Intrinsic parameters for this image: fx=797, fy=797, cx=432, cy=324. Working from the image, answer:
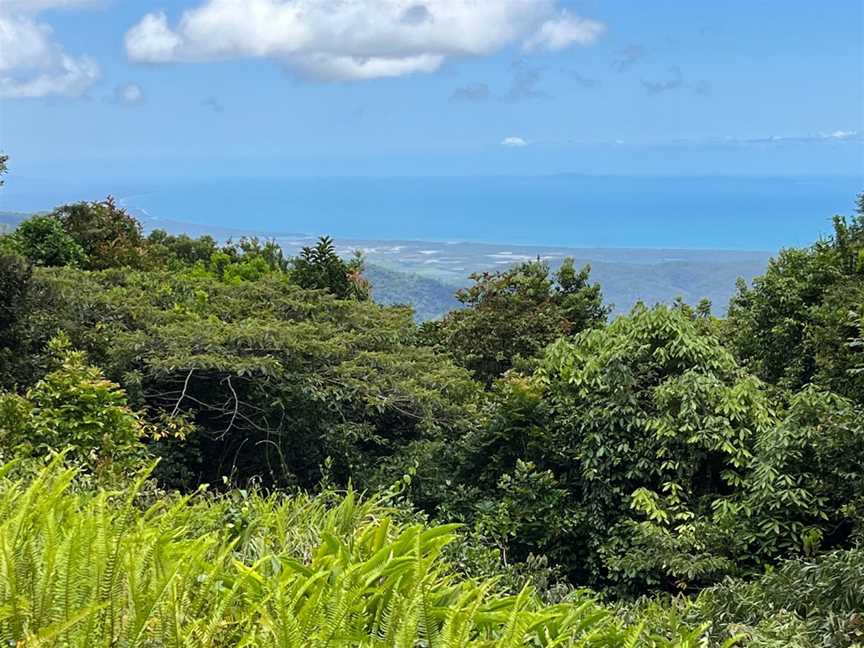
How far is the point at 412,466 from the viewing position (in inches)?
312

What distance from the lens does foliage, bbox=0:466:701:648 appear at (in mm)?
1757

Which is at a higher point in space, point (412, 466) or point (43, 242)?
point (43, 242)

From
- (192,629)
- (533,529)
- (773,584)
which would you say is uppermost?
(192,629)

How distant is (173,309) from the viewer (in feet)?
31.4

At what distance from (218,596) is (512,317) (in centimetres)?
1369

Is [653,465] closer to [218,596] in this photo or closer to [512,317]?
[218,596]

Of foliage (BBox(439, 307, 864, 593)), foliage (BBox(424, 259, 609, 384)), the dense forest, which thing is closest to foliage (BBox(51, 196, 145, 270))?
the dense forest

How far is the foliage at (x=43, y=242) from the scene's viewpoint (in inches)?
582

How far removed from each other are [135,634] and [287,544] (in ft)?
4.09

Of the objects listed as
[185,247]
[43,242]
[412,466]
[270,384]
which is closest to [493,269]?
[185,247]

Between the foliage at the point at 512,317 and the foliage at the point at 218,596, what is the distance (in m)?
12.0

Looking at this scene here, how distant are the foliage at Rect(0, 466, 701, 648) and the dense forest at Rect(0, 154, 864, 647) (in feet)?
0.03

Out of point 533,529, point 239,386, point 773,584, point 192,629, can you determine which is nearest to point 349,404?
point 239,386

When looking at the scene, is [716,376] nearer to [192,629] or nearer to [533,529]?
[533,529]
